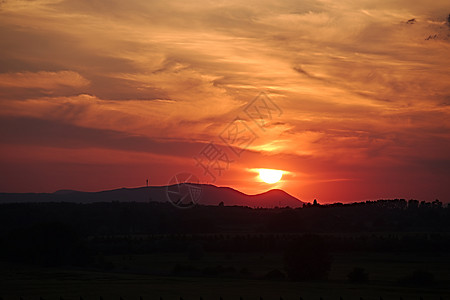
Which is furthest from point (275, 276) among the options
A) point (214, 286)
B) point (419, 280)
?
point (214, 286)

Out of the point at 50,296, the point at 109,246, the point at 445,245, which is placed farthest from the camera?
the point at 109,246

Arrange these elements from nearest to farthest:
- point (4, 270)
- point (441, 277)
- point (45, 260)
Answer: point (441, 277) → point (4, 270) → point (45, 260)

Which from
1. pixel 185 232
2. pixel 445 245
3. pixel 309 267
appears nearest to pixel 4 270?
pixel 309 267

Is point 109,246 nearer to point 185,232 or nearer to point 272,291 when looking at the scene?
point 185,232

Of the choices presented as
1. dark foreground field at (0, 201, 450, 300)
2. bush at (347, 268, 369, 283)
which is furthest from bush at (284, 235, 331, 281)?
bush at (347, 268, 369, 283)

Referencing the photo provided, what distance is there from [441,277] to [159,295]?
45.7 m

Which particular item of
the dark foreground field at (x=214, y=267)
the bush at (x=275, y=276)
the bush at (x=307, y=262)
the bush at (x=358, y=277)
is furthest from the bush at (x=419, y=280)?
the bush at (x=275, y=276)

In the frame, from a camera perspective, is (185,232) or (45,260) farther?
(185,232)

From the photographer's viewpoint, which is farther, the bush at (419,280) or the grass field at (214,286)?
the bush at (419,280)

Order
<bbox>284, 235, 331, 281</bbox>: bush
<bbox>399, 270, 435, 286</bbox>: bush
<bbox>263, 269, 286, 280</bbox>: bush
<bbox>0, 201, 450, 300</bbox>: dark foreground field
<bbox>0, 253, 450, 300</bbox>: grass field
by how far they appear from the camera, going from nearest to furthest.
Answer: <bbox>0, 253, 450, 300</bbox>: grass field
<bbox>0, 201, 450, 300</bbox>: dark foreground field
<bbox>399, 270, 435, 286</bbox>: bush
<bbox>263, 269, 286, 280</bbox>: bush
<bbox>284, 235, 331, 281</bbox>: bush

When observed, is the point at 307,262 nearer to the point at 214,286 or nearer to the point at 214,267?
the point at 214,267

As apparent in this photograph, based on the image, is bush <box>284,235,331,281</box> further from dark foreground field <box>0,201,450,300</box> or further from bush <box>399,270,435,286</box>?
bush <box>399,270,435,286</box>

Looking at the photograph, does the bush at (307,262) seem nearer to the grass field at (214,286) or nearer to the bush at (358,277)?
the grass field at (214,286)

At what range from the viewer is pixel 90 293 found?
6188cm
